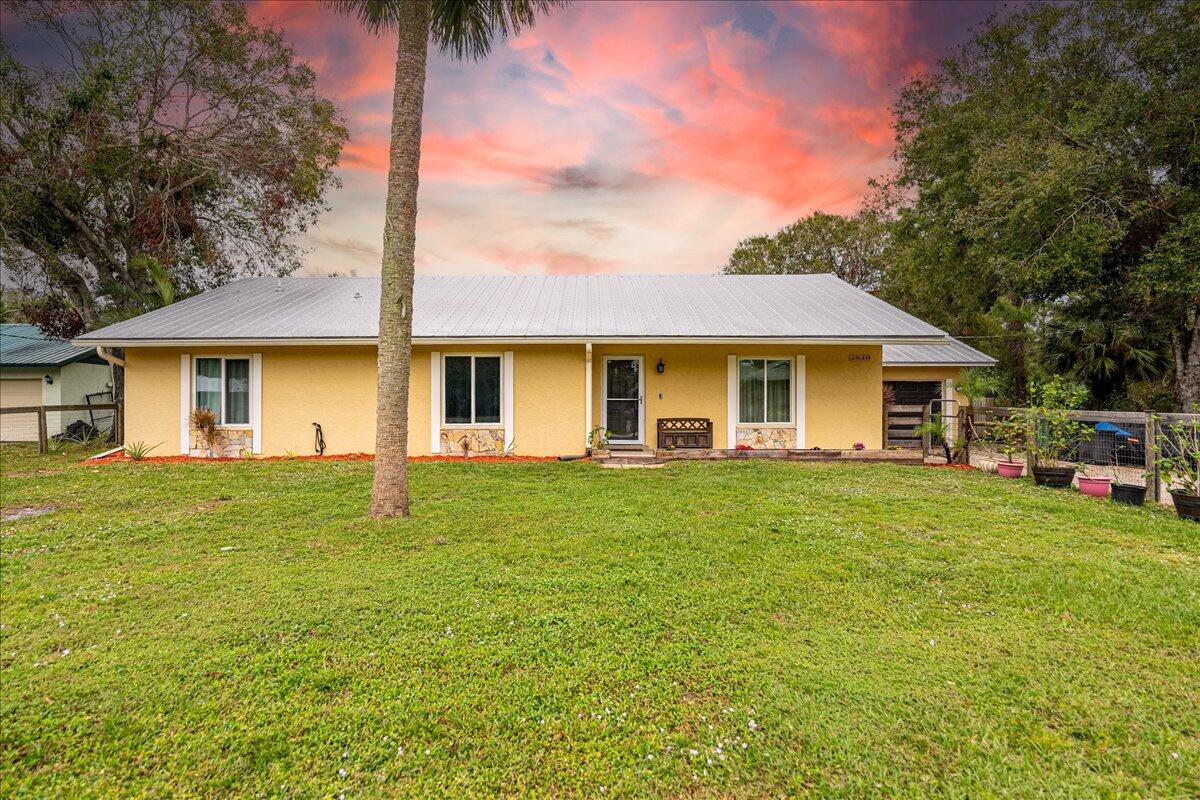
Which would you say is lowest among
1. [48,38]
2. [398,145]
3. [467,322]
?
[467,322]

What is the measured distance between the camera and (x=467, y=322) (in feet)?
33.7

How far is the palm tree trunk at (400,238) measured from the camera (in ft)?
17.7

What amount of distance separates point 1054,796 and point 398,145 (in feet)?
22.7

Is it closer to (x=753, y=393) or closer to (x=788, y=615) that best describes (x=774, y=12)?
(x=753, y=393)

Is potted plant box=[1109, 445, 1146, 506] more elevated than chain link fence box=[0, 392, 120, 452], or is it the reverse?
chain link fence box=[0, 392, 120, 452]

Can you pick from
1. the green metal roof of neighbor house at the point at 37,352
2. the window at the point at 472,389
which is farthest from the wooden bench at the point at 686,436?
the green metal roof of neighbor house at the point at 37,352

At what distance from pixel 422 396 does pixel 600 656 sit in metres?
8.32

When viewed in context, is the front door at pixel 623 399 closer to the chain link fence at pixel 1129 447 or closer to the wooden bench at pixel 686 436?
the wooden bench at pixel 686 436

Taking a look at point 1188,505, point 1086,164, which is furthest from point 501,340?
point 1086,164

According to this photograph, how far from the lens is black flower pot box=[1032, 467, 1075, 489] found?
23.9 feet

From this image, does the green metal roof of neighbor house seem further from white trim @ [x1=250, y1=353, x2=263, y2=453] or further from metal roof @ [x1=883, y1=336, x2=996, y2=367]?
metal roof @ [x1=883, y1=336, x2=996, y2=367]

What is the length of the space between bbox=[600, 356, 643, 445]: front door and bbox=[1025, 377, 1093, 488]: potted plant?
6.77m

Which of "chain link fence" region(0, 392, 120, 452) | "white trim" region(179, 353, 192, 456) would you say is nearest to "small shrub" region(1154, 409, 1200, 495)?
"white trim" region(179, 353, 192, 456)

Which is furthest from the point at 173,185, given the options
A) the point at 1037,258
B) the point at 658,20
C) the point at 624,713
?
the point at 1037,258
